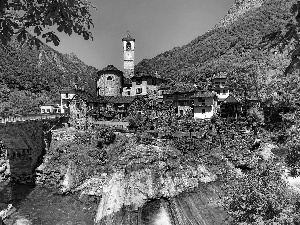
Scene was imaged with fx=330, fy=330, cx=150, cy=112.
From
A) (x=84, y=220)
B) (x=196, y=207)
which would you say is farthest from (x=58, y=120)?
(x=196, y=207)

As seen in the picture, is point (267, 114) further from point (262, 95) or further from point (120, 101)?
point (120, 101)

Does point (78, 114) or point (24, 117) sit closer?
point (24, 117)

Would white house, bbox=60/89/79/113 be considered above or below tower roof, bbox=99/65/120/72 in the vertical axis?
below

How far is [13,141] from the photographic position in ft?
170

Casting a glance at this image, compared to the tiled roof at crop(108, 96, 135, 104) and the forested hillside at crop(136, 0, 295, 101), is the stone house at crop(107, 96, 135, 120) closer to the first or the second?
the tiled roof at crop(108, 96, 135, 104)

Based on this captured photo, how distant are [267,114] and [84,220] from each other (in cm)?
3756

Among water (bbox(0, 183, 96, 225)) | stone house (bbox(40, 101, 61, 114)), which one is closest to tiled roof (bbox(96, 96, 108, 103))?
water (bbox(0, 183, 96, 225))

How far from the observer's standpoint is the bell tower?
79.6m

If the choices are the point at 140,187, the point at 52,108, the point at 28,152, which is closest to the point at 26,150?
the point at 28,152

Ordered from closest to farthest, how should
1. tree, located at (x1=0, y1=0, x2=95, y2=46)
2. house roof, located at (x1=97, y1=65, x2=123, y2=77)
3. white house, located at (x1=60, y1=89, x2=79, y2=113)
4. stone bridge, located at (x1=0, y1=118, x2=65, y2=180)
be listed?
tree, located at (x1=0, y1=0, x2=95, y2=46) < stone bridge, located at (x1=0, y1=118, x2=65, y2=180) < house roof, located at (x1=97, y1=65, x2=123, y2=77) < white house, located at (x1=60, y1=89, x2=79, y2=113)

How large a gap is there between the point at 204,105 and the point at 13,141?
33306 millimetres

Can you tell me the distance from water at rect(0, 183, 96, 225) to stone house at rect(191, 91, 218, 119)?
1113 inches

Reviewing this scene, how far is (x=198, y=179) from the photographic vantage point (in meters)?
43.7

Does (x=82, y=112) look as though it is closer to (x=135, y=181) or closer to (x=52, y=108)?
(x=135, y=181)
